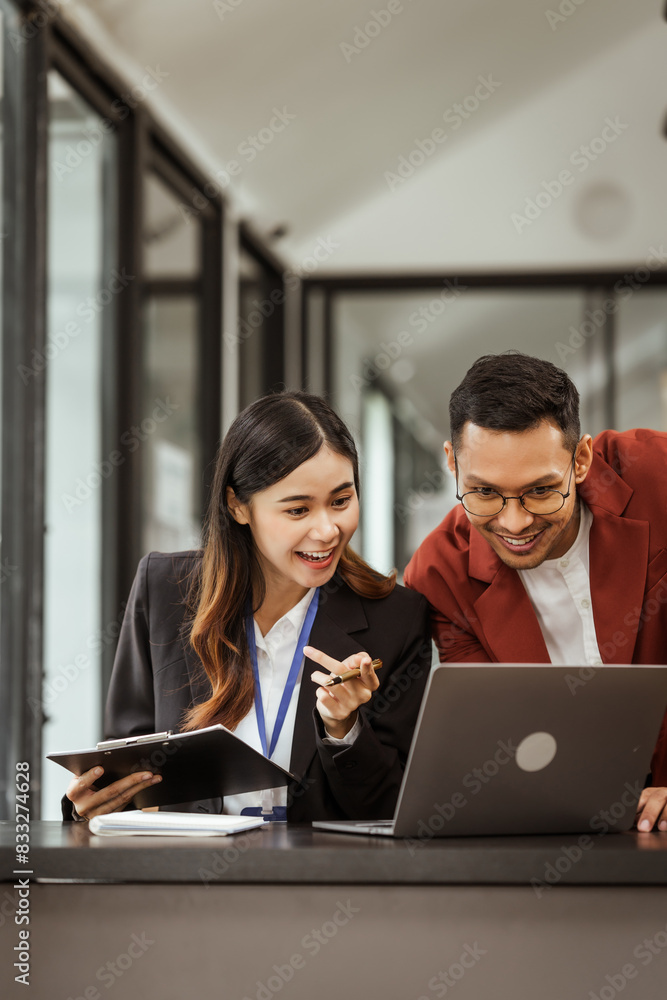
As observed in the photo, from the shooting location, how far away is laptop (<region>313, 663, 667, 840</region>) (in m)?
1.33

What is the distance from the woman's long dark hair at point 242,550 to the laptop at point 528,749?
609 mm

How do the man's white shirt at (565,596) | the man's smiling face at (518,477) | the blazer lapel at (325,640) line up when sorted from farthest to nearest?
the man's white shirt at (565,596) → the blazer lapel at (325,640) → the man's smiling face at (518,477)

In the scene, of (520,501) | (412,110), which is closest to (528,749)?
(520,501)

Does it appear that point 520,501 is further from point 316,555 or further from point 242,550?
point 242,550

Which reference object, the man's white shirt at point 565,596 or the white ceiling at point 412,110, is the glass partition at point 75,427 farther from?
Answer: the man's white shirt at point 565,596

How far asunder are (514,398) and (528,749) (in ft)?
2.34

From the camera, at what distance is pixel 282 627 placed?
7.00ft

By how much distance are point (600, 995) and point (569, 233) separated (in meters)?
4.97

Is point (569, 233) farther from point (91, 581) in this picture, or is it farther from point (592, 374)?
point (91, 581)

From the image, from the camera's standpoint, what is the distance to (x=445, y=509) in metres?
6.07

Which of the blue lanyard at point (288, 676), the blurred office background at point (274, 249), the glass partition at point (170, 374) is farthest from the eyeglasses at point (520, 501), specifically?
the glass partition at point (170, 374)

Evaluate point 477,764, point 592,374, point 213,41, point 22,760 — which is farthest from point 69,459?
point 592,374

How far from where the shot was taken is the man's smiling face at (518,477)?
1850 mm

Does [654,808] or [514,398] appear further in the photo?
[514,398]
